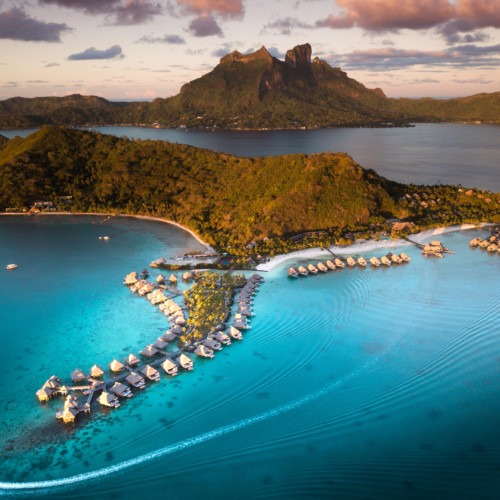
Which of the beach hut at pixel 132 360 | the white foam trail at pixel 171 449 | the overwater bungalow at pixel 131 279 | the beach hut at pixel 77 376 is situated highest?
the overwater bungalow at pixel 131 279

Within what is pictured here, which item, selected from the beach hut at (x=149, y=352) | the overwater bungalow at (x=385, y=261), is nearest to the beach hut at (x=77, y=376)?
the beach hut at (x=149, y=352)

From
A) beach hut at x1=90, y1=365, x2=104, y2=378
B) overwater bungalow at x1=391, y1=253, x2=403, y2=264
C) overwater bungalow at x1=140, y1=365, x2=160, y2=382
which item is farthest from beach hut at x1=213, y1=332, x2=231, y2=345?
overwater bungalow at x1=391, y1=253, x2=403, y2=264

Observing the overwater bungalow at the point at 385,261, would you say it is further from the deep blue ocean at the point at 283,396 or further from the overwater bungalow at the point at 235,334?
the overwater bungalow at the point at 235,334

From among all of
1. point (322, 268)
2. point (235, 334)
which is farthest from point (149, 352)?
point (322, 268)

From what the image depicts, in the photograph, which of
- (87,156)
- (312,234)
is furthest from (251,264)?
(87,156)

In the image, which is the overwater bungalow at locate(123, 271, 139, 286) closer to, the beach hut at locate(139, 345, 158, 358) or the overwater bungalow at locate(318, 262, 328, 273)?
the beach hut at locate(139, 345, 158, 358)

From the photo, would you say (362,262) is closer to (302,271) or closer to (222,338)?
(302,271)

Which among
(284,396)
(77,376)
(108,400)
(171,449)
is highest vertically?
(77,376)
